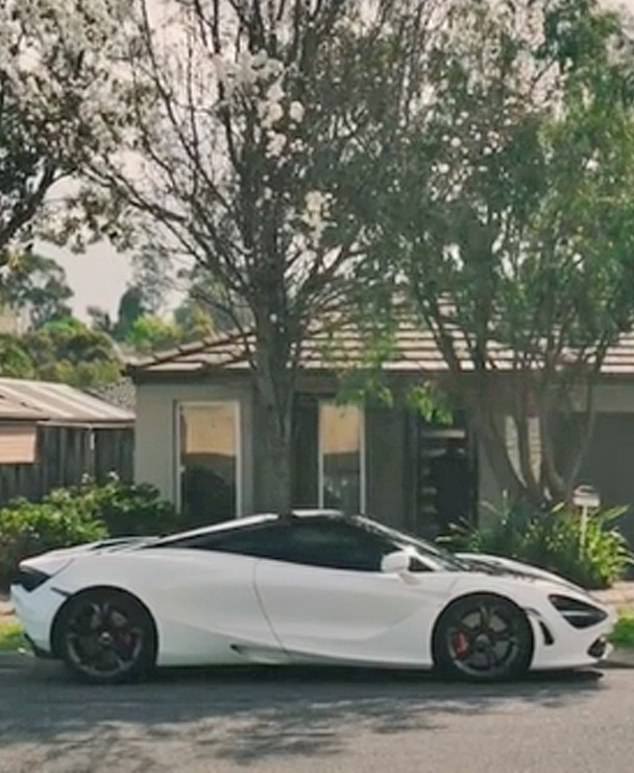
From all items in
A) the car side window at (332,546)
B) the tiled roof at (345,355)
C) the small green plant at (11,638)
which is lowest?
the small green plant at (11,638)

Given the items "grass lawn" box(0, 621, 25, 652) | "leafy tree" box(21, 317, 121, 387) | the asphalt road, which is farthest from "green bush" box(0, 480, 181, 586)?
"leafy tree" box(21, 317, 121, 387)

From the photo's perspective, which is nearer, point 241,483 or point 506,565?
point 506,565

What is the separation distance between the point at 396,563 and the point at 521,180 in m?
4.83

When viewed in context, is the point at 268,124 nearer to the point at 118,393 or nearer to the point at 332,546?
the point at 332,546

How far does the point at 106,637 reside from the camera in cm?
1153

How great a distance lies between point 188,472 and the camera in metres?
21.4

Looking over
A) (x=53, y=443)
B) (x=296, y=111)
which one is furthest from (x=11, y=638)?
(x=53, y=443)

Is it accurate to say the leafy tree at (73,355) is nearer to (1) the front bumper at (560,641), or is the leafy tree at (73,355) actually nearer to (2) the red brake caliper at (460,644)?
(2) the red brake caliper at (460,644)

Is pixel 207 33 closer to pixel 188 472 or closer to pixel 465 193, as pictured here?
pixel 465 193

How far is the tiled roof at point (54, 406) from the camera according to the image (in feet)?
92.1

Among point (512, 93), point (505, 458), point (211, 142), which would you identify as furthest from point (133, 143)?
point (505, 458)

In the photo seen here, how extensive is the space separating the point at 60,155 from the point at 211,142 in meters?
1.69

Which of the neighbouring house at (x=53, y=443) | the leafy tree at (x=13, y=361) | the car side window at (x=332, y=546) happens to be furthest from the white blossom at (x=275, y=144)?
the leafy tree at (x=13, y=361)

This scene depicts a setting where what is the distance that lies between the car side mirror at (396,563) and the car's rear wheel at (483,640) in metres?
0.45
